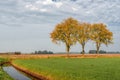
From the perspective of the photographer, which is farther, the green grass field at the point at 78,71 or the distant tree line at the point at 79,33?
the distant tree line at the point at 79,33

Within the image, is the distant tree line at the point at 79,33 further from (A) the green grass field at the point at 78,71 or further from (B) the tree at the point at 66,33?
(A) the green grass field at the point at 78,71

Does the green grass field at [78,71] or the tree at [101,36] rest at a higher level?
the tree at [101,36]

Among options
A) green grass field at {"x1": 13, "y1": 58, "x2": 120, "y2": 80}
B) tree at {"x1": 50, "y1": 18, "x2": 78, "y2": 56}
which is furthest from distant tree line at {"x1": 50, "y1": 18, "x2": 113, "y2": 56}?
green grass field at {"x1": 13, "y1": 58, "x2": 120, "y2": 80}

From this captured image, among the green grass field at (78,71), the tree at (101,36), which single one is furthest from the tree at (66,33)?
the green grass field at (78,71)

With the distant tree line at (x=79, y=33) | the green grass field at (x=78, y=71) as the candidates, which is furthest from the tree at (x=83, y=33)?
the green grass field at (x=78, y=71)

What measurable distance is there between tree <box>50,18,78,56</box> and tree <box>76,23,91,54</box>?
3341mm

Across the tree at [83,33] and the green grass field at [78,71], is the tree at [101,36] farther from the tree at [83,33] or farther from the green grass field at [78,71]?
the green grass field at [78,71]

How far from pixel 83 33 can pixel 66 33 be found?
11.8m

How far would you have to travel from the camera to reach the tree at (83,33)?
13688 centimetres

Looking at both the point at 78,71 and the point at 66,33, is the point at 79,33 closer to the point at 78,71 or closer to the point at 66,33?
the point at 66,33

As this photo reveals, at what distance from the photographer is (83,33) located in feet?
462

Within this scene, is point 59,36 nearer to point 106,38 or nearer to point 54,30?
point 54,30

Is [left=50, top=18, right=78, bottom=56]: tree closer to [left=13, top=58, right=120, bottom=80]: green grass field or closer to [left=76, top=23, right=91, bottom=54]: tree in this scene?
[left=76, top=23, right=91, bottom=54]: tree

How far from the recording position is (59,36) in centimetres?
13125
